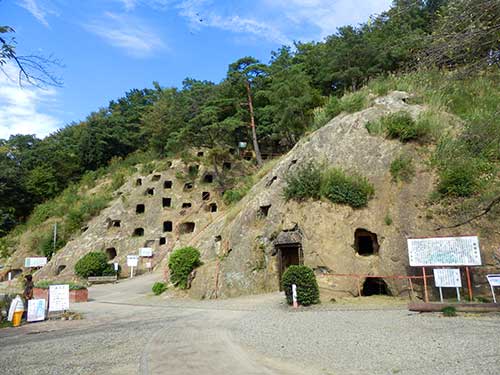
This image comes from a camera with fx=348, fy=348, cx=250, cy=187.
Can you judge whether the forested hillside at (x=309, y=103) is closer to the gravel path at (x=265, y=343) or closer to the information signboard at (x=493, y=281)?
the information signboard at (x=493, y=281)

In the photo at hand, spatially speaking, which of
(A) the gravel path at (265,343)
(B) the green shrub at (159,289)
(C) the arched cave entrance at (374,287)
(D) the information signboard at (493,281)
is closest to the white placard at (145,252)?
(B) the green shrub at (159,289)

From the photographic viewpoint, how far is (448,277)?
448 inches

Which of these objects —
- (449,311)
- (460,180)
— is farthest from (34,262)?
(460,180)

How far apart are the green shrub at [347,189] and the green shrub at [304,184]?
0.42 meters

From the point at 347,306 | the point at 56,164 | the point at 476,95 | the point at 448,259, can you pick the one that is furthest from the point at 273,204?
the point at 56,164

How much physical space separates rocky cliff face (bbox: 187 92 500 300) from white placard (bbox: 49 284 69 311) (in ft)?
20.5

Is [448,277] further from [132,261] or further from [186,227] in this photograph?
[186,227]

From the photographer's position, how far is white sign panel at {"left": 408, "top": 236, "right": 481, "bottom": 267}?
1137 cm

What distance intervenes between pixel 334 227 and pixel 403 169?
13.7 feet

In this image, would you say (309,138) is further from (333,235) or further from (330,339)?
(330,339)

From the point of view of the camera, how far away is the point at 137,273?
30266 mm

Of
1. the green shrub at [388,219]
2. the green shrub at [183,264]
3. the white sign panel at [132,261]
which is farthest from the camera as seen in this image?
the white sign panel at [132,261]

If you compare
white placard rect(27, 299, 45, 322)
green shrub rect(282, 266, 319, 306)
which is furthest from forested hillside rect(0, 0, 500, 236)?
white placard rect(27, 299, 45, 322)

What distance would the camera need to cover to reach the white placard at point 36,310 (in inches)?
497
